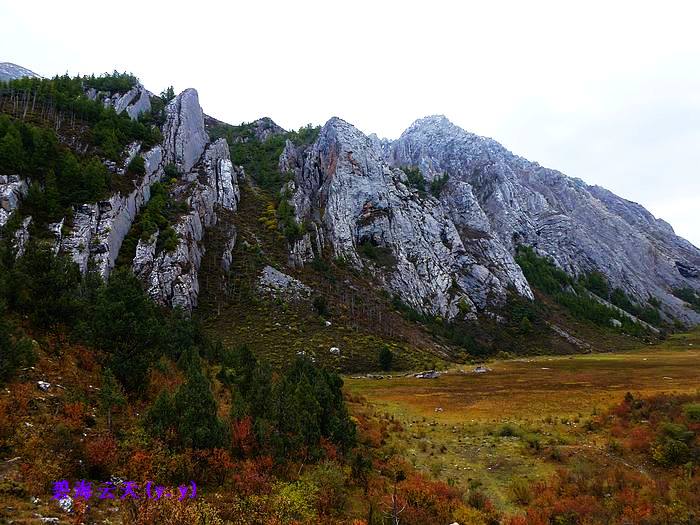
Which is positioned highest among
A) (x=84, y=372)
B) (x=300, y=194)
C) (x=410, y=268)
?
(x=300, y=194)

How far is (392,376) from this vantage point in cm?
6556

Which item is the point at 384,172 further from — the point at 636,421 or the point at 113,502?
the point at 113,502

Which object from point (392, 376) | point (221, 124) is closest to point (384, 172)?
point (392, 376)

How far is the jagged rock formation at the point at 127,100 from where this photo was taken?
116 metres

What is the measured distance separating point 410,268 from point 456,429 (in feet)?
294

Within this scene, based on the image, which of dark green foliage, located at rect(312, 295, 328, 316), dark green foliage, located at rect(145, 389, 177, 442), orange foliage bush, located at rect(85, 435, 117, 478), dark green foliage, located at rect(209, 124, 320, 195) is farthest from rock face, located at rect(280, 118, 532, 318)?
orange foliage bush, located at rect(85, 435, 117, 478)

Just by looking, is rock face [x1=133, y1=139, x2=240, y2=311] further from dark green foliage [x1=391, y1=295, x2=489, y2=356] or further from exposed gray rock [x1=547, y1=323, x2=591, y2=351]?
exposed gray rock [x1=547, y1=323, x2=591, y2=351]

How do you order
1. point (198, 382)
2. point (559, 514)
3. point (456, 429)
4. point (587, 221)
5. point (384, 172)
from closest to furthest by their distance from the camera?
1. point (559, 514)
2. point (198, 382)
3. point (456, 429)
4. point (384, 172)
5. point (587, 221)

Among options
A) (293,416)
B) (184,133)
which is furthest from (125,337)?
(184,133)

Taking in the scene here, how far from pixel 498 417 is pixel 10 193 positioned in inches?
2796

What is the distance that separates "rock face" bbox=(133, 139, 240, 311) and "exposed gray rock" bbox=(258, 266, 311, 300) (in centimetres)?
1022

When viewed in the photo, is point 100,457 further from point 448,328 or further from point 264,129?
point 264,129

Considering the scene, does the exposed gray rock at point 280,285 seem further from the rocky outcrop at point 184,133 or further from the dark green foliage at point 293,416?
the dark green foliage at point 293,416

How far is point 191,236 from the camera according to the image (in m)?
85.4
